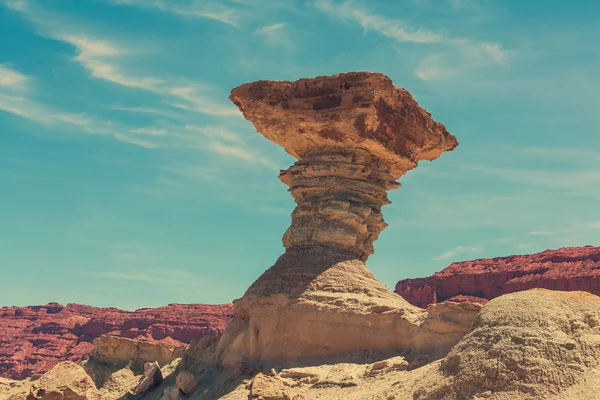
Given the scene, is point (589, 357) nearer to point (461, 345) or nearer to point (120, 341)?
point (461, 345)

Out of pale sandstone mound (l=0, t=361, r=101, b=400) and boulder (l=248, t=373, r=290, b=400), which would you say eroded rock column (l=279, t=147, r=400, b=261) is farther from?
pale sandstone mound (l=0, t=361, r=101, b=400)

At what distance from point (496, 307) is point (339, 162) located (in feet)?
34.4

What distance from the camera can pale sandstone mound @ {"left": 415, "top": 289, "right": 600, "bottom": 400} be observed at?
13.9 meters

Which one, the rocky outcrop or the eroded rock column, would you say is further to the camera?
the rocky outcrop

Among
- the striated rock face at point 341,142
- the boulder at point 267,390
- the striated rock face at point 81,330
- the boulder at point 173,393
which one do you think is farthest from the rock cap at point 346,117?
the striated rock face at point 81,330

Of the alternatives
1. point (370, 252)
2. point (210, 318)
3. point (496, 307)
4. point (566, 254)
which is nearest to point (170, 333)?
point (210, 318)

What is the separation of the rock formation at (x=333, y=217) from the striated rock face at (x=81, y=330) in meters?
69.9

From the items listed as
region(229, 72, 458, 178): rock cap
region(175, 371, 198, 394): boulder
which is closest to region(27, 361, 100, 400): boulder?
region(175, 371, 198, 394): boulder

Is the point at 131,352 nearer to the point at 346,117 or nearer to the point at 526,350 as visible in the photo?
the point at 346,117

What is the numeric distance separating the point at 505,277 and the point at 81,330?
5973cm

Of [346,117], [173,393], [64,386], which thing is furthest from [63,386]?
[346,117]

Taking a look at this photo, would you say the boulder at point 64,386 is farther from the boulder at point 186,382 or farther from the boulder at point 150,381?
the boulder at point 186,382

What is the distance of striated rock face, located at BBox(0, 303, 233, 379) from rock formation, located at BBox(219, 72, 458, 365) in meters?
69.9

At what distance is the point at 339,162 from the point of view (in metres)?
25.4
